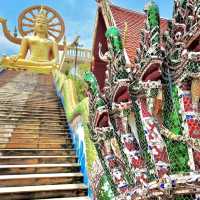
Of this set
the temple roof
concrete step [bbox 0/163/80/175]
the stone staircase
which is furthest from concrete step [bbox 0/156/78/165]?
the temple roof

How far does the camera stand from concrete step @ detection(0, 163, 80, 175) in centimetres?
482

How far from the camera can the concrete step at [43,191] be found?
14.2 ft

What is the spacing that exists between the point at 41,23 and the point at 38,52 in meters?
2.45

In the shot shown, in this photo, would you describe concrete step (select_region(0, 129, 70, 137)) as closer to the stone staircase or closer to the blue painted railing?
the stone staircase

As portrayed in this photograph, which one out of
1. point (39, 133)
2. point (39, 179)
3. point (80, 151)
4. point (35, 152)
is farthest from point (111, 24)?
point (39, 179)

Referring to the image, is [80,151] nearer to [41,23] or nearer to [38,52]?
[38,52]

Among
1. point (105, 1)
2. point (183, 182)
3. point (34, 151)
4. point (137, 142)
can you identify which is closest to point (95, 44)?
point (105, 1)

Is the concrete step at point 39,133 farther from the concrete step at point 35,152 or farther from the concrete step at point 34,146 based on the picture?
the concrete step at point 35,152

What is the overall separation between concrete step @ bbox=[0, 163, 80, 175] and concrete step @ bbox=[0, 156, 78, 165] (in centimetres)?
14

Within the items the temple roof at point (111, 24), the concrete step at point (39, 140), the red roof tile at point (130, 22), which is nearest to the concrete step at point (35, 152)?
the concrete step at point (39, 140)

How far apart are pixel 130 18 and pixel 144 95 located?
7011mm

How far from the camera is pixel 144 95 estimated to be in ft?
9.00

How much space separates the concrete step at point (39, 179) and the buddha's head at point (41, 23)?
18.9m

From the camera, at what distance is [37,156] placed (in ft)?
17.5
